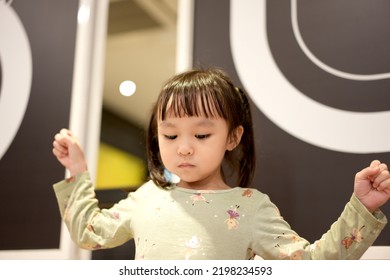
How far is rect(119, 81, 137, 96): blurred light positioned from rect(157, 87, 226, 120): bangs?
15.8 inches

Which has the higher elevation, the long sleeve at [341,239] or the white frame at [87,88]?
the white frame at [87,88]

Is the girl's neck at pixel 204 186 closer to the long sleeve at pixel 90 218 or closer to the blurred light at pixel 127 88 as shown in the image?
the long sleeve at pixel 90 218

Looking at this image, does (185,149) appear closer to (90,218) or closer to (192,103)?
(192,103)

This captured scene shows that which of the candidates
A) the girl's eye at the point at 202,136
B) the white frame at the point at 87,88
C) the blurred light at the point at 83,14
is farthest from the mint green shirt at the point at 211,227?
the blurred light at the point at 83,14

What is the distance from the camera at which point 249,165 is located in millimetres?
1115

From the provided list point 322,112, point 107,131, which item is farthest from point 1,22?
point 322,112

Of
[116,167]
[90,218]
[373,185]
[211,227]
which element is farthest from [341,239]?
[116,167]

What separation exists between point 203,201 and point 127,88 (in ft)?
1.75

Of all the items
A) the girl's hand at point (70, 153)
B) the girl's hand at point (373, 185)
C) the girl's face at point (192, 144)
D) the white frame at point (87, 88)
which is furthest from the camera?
the white frame at point (87, 88)

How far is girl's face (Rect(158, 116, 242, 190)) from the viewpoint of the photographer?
3.21 feet

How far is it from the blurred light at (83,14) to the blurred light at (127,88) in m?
0.19

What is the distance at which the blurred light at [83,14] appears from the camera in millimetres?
1411

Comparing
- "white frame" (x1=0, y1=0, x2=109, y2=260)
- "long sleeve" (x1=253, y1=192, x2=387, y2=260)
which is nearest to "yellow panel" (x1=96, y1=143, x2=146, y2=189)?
"white frame" (x1=0, y1=0, x2=109, y2=260)
